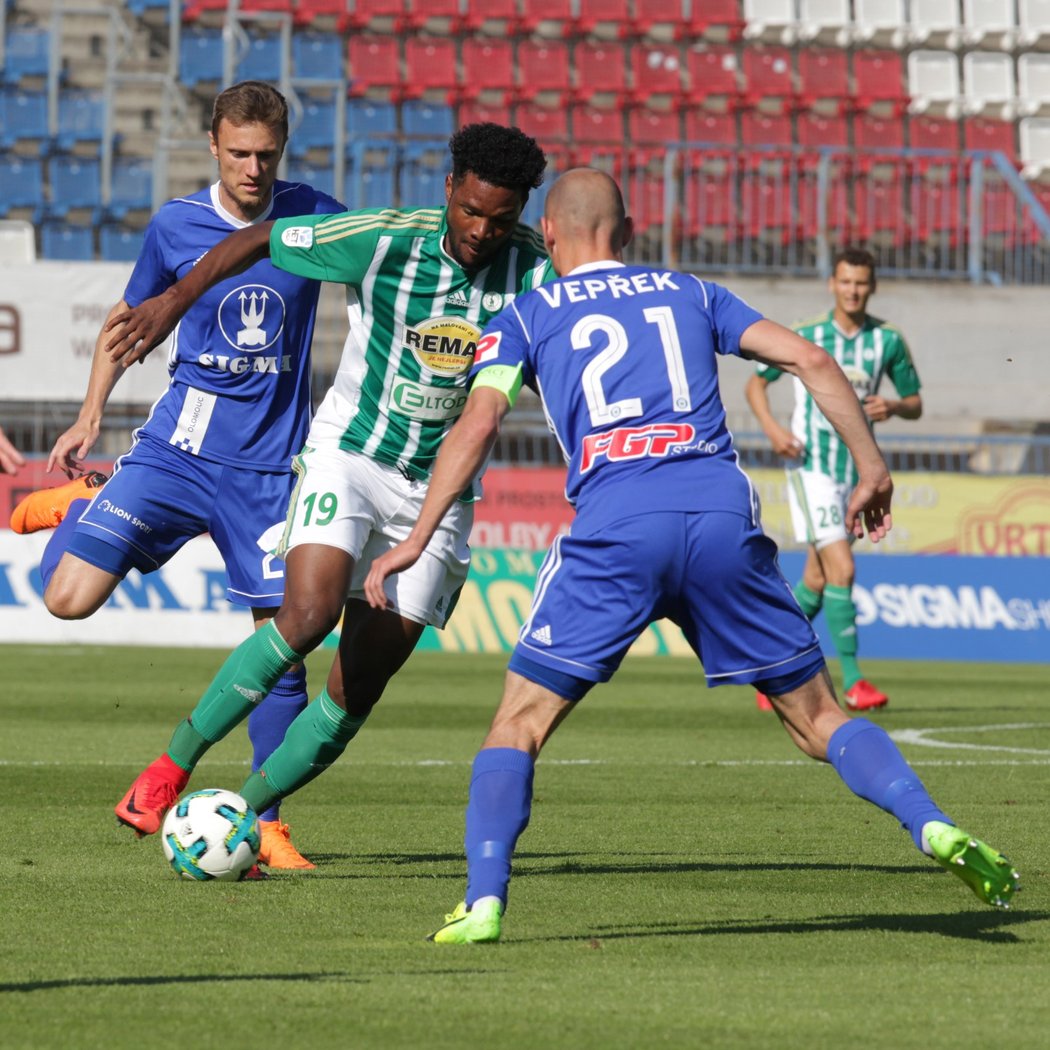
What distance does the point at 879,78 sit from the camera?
26344 millimetres

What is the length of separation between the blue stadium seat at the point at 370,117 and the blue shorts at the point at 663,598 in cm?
2055

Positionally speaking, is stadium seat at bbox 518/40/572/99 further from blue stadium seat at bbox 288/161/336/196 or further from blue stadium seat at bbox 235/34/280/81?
blue stadium seat at bbox 288/161/336/196

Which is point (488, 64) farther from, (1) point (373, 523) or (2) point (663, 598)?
(2) point (663, 598)

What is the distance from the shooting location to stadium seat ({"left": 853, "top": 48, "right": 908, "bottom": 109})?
2611cm

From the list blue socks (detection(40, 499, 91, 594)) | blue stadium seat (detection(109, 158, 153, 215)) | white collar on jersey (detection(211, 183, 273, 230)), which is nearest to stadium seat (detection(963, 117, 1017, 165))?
→ blue stadium seat (detection(109, 158, 153, 215))

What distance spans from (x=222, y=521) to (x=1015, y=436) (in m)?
14.9

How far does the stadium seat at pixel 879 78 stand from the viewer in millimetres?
26109

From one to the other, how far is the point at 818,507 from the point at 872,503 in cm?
752

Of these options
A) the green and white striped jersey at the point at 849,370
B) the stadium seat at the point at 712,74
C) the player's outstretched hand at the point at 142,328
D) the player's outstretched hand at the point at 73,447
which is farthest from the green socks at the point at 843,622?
the stadium seat at the point at 712,74

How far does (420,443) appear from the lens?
5.70 meters

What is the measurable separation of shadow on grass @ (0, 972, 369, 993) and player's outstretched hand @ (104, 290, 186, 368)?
188 centimetres

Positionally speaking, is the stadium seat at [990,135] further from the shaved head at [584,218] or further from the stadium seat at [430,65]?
the shaved head at [584,218]

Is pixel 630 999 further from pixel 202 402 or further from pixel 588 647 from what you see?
pixel 202 402

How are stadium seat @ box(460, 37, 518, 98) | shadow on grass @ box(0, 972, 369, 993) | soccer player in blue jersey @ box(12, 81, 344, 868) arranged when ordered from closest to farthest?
shadow on grass @ box(0, 972, 369, 993), soccer player in blue jersey @ box(12, 81, 344, 868), stadium seat @ box(460, 37, 518, 98)
